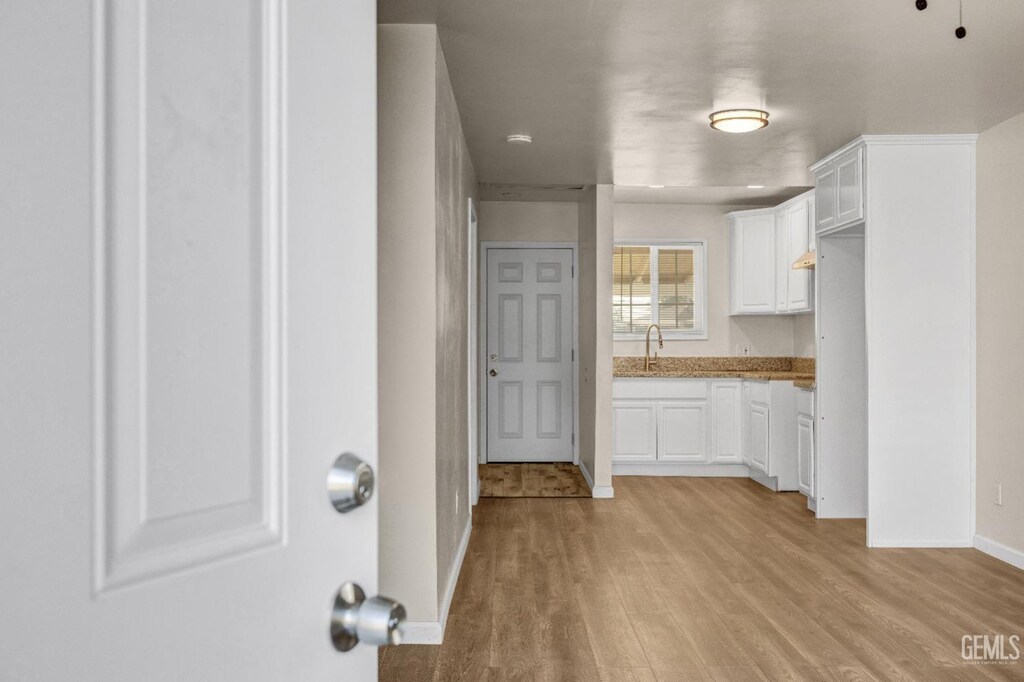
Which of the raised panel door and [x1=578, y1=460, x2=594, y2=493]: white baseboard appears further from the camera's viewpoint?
the raised panel door

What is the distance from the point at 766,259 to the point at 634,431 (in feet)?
6.67

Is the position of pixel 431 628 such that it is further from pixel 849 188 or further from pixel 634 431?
pixel 634 431

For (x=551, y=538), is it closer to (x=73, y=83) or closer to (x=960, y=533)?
(x=960, y=533)

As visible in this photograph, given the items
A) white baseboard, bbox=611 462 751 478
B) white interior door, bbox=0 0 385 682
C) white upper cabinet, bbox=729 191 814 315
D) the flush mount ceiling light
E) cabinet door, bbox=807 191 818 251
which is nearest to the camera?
white interior door, bbox=0 0 385 682

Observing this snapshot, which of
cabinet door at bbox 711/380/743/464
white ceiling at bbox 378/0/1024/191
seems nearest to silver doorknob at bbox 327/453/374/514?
white ceiling at bbox 378/0/1024/191

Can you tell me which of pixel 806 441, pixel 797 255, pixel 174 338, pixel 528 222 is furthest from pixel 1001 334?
pixel 174 338

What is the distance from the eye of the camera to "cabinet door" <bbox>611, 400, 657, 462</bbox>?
698cm

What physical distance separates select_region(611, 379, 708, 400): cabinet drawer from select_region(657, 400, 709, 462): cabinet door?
0.06 meters

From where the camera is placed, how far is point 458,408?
13.8 feet

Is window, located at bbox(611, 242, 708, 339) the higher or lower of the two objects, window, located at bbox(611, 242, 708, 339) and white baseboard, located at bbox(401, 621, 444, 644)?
the higher

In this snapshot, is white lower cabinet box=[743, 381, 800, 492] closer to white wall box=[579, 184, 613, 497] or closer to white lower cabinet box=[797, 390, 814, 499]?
white lower cabinet box=[797, 390, 814, 499]

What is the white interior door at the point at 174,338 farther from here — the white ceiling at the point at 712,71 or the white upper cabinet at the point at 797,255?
the white upper cabinet at the point at 797,255

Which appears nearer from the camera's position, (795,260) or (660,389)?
(795,260)

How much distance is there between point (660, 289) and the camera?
765 centimetres
